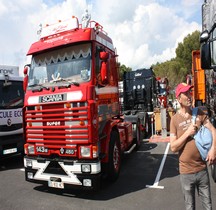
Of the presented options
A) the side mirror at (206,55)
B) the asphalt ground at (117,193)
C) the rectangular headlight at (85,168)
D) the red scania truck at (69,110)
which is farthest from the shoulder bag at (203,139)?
the rectangular headlight at (85,168)

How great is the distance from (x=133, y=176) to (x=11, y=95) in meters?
4.59

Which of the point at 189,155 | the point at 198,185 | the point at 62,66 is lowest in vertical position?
the point at 198,185

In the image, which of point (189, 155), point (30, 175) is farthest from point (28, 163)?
point (189, 155)

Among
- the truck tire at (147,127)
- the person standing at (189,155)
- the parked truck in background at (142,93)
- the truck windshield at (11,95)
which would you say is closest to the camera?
the person standing at (189,155)

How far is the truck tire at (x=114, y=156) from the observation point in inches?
218

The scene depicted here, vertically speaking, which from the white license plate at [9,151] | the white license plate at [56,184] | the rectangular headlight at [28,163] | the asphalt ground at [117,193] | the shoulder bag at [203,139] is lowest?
the asphalt ground at [117,193]

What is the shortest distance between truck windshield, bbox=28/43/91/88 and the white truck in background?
2.54m

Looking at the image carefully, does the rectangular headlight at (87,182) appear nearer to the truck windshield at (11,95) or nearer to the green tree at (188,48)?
the truck windshield at (11,95)

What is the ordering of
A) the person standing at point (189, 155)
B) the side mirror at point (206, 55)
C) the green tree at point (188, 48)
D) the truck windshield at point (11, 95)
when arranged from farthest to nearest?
the green tree at point (188, 48) → the truck windshield at point (11, 95) → the side mirror at point (206, 55) → the person standing at point (189, 155)

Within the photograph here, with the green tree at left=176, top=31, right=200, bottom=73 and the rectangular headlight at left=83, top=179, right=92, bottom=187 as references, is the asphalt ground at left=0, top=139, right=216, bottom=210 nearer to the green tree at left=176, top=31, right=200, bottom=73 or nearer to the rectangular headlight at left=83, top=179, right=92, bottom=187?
the rectangular headlight at left=83, top=179, right=92, bottom=187

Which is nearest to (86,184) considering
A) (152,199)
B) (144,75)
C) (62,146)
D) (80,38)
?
(62,146)

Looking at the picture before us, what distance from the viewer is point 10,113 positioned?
7824 mm

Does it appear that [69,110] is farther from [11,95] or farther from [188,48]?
[188,48]

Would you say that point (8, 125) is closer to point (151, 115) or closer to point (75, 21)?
point (75, 21)
